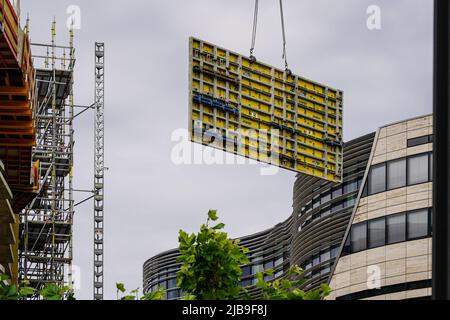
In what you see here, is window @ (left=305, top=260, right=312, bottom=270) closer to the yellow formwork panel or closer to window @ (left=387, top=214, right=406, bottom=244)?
the yellow formwork panel

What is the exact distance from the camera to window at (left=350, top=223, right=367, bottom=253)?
69250 millimetres

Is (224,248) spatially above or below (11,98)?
below

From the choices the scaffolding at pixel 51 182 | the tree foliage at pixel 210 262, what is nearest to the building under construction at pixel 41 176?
the scaffolding at pixel 51 182

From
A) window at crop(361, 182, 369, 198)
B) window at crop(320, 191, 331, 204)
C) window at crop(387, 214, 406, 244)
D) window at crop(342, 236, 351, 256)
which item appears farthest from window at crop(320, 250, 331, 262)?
window at crop(387, 214, 406, 244)

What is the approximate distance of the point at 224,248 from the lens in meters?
15.3

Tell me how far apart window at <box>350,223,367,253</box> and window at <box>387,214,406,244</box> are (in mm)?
2428

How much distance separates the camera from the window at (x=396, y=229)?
6638 centimetres

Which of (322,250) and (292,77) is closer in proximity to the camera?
(322,250)
